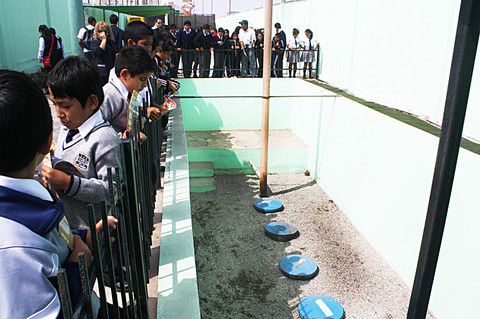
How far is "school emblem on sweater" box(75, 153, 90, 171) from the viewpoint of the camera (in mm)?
1607

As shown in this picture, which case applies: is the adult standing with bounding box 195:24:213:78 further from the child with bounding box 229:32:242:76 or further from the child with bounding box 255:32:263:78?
the child with bounding box 255:32:263:78

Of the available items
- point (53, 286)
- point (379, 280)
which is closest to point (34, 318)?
point (53, 286)

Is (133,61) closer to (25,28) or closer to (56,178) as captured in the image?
(56,178)

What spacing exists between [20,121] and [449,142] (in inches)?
41.5

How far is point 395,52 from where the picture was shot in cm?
625

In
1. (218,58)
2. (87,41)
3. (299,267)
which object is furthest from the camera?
(218,58)

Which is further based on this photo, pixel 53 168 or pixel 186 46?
pixel 186 46

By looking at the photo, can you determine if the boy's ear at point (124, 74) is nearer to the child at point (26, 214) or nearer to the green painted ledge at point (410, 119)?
the child at point (26, 214)

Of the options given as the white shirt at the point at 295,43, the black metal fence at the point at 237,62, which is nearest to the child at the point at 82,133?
the black metal fence at the point at 237,62

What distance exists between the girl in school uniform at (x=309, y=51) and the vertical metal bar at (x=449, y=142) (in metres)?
9.63

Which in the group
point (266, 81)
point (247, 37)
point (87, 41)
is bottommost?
point (266, 81)

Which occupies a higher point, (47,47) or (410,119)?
(47,47)

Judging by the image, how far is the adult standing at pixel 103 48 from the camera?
503cm

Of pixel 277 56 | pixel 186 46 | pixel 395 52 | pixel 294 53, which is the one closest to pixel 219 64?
pixel 186 46
